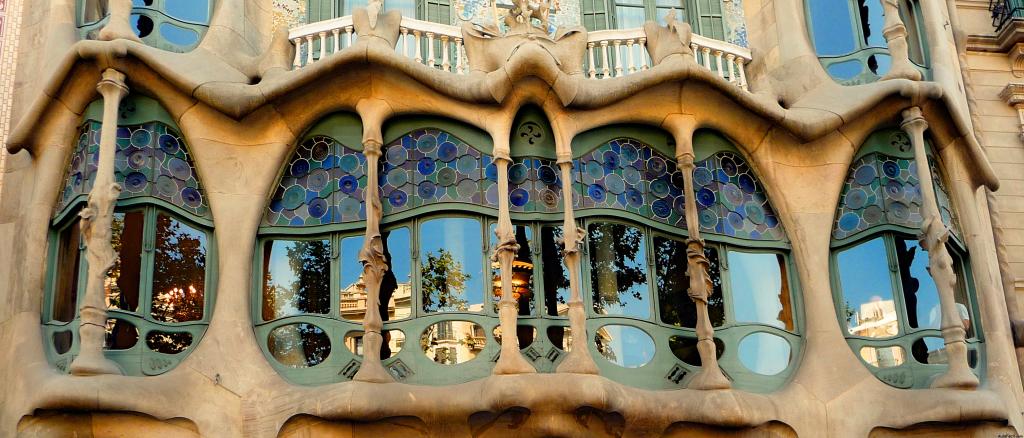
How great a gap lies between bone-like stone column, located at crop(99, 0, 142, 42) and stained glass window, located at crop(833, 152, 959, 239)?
8.34 m

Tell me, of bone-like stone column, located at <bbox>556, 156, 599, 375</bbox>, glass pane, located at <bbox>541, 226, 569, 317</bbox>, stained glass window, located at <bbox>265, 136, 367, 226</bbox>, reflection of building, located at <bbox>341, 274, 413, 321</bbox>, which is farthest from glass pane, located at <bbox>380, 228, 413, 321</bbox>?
bone-like stone column, located at <bbox>556, 156, 599, 375</bbox>

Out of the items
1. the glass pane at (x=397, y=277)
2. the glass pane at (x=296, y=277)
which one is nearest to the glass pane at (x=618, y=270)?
the glass pane at (x=397, y=277)

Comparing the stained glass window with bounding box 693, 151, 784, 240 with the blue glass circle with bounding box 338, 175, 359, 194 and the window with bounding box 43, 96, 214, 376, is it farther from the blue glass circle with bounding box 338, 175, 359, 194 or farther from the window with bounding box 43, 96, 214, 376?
the window with bounding box 43, 96, 214, 376

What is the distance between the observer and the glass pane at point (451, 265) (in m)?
13.4

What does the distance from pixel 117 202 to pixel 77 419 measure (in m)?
2.32

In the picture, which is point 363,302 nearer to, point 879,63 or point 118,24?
point 118,24

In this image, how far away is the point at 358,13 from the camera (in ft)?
46.0

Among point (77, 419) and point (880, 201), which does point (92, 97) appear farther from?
point (880, 201)

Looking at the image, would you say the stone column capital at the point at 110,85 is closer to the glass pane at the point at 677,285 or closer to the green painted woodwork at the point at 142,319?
the green painted woodwork at the point at 142,319

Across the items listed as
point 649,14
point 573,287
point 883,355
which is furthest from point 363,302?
point 883,355

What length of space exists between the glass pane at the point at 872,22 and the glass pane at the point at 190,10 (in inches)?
317

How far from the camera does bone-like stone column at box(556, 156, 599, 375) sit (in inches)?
504

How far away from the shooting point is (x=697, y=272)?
45.3 feet

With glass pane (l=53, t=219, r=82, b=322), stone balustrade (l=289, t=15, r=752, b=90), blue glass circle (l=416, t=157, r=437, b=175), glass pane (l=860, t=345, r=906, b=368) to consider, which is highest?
stone balustrade (l=289, t=15, r=752, b=90)
